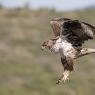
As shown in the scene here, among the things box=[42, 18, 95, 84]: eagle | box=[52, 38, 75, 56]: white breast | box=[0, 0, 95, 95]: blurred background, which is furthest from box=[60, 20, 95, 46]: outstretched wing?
box=[0, 0, 95, 95]: blurred background

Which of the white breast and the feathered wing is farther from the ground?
the feathered wing

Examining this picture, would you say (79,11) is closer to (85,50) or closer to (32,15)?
(32,15)

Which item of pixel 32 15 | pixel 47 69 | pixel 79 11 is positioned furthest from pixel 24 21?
pixel 47 69

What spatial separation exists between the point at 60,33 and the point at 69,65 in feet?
2.71

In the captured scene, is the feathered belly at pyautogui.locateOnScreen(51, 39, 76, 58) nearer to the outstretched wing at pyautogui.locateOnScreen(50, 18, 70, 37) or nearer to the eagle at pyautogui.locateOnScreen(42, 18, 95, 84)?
the eagle at pyautogui.locateOnScreen(42, 18, 95, 84)

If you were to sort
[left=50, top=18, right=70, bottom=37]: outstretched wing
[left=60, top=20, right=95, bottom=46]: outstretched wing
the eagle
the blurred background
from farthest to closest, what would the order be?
the blurred background, [left=50, top=18, right=70, bottom=37]: outstretched wing, the eagle, [left=60, top=20, right=95, bottom=46]: outstretched wing

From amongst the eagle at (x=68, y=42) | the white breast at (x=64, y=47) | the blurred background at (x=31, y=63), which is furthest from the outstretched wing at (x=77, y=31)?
the blurred background at (x=31, y=63)

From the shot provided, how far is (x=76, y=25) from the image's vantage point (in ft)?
35.8

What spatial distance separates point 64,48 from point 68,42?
0.18 m

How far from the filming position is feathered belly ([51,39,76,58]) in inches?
440

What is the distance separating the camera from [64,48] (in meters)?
11.3

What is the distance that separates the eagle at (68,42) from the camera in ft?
35.9

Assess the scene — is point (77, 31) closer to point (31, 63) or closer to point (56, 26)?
point (56, 26)

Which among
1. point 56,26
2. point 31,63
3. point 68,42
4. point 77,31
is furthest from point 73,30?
point 31,63
